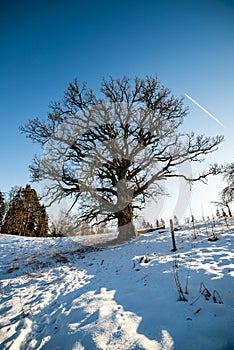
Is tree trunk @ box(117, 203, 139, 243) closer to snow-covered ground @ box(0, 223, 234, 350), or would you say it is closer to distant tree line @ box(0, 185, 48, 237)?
snow-covered ground @ box(0, 223, 234, 350)

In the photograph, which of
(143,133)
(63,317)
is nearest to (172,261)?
(63,317)

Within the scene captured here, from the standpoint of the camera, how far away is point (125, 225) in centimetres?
973

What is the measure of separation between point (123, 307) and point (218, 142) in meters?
10.5

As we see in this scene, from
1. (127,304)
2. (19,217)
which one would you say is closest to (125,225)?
(127,304)

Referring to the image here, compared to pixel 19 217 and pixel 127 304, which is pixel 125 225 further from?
pixel 19 217

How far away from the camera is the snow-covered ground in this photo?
87.3 inches

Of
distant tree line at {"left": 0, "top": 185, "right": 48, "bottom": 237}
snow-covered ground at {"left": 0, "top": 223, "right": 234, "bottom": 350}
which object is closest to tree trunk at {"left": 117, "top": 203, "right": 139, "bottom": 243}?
snow-covered ground at {"left": 0, "top": 223, "right": 234, "bottom": 350}

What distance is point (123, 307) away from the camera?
3.01 meters

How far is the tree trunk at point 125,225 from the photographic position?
31.5 ft

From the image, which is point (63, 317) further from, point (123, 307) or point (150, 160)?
point (150, 160)

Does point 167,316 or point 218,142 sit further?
point 218,142

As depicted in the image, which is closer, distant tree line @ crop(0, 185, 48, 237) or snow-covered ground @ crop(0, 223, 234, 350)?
snow-covered ground @ crop(0, 223, 234, 350)

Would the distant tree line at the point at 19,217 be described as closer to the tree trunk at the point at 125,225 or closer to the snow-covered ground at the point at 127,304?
the tree trunk at the point at 125,225

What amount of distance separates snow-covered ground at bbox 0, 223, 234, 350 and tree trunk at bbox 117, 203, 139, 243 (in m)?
3.72
